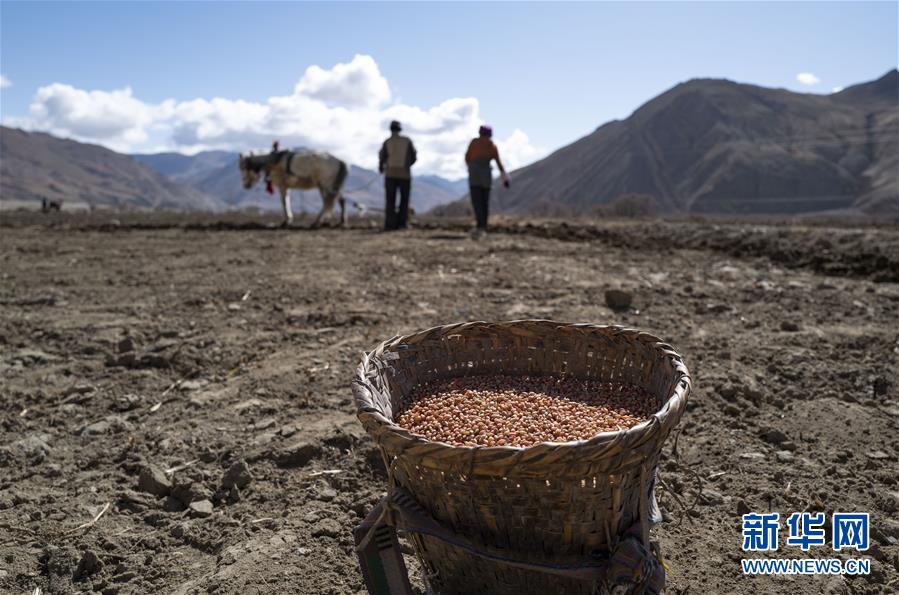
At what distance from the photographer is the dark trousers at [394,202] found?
11.2m

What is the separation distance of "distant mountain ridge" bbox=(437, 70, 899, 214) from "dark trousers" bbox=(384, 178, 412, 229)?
28005 millimetres

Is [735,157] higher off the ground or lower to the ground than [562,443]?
higher

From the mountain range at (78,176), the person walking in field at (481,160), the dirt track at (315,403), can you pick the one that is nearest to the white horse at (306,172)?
the person walking in field at (481,160)

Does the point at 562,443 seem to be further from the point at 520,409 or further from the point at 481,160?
the point at 481,160

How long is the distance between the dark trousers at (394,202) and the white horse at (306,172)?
1.79 metres

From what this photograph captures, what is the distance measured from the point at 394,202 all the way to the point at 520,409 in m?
9.78

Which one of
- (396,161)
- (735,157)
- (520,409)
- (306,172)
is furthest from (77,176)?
(520,409)

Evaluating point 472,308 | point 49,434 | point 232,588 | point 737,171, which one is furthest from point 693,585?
point 737,171

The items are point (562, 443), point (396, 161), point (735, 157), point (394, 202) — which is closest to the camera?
point (562, 443)

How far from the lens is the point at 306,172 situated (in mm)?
13266

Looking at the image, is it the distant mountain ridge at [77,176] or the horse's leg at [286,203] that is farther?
the distant mountain ridge at [77,176]

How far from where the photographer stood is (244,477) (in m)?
2.55

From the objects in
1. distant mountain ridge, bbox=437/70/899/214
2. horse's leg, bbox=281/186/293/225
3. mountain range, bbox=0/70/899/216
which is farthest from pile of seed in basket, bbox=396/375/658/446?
distant mountain ridge, bbox=437/70/899/214

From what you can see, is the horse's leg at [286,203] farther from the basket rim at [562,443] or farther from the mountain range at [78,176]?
the mountain range at [78,176]
